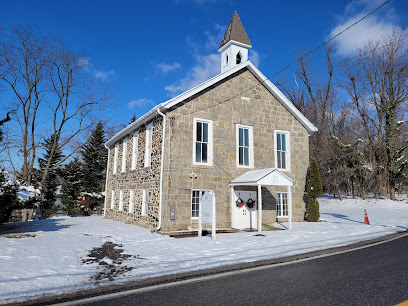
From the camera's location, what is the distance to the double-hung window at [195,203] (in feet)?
43.4

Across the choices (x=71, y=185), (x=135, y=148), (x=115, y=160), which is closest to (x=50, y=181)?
(x=71, y=185)

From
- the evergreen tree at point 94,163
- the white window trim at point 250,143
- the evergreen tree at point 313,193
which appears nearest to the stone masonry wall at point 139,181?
the white window trim at point 250,143

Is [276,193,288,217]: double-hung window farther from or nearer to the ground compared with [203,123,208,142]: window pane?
nearer to the ground

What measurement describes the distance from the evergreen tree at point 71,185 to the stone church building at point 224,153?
16545 mm

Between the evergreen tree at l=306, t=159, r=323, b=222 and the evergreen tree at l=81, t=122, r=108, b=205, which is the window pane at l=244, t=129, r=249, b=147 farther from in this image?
the evergreen tree at l=81, t=122, r=108, b=205

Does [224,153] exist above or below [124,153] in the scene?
below

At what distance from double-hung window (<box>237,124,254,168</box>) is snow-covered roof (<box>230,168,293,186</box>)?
3.30ft

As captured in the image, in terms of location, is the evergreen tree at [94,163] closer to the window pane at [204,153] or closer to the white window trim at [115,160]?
the white window trim at [115,160]

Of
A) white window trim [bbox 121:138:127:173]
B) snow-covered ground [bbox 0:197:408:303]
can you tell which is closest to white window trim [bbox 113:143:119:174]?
white window trim [bbox 121:138:127:173]

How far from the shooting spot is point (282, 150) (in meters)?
16.3

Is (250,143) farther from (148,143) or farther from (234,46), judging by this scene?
(234,46)

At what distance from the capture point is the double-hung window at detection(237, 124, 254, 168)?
14891 millimetres

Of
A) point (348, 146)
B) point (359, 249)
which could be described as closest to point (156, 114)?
point (359, 249)

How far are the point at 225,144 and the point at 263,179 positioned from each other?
278 centimetres
